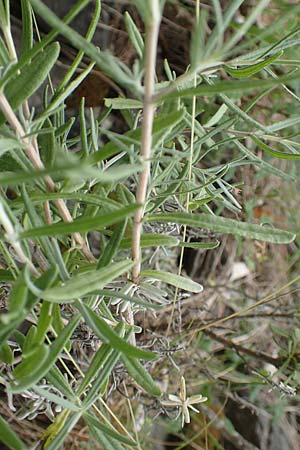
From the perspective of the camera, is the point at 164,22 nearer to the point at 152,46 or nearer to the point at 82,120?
the point at 82,120

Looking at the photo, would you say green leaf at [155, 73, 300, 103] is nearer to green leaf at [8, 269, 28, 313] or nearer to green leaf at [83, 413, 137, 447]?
green leaf at [8, 269, 28, 313]

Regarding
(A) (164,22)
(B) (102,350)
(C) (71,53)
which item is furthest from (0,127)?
(A) (164,22)

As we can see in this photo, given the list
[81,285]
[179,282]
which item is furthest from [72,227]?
[179,282]

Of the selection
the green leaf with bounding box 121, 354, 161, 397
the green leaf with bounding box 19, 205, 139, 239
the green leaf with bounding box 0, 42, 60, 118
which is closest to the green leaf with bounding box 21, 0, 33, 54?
the green leaf with bounding box 0, 42, 60, 118

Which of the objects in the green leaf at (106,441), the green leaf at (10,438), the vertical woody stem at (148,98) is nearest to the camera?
the vertical woody stem at (148,98)

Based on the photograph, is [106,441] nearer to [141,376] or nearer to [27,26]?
[141,376]

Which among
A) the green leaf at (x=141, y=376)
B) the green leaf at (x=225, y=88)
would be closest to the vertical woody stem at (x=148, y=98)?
the green leaf at (x=225, y=88)

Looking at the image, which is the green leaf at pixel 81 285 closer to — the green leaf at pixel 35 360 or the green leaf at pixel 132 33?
the green leaf at pixel 35 360
